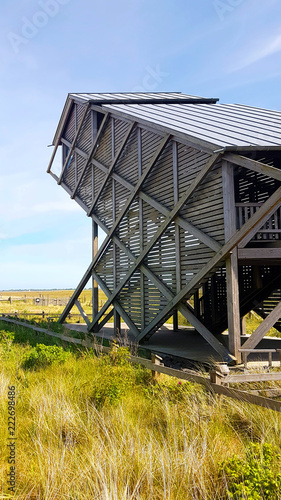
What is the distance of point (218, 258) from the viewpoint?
10.3 m

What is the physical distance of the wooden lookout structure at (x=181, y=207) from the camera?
10.2 metres

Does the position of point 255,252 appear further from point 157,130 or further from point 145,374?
point 157,130

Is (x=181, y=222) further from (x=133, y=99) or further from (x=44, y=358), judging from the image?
(x=133, y=99)

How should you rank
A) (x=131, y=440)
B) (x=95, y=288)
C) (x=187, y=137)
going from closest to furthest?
(x=131, y=440) → (x=187, y=137) → (x=95, y=288)

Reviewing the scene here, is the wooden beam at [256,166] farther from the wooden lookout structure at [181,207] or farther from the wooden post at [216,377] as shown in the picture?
the wooden post at [216,377]

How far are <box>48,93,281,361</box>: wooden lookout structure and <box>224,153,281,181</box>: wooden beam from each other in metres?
0.03

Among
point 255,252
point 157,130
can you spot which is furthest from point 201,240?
point 157,130

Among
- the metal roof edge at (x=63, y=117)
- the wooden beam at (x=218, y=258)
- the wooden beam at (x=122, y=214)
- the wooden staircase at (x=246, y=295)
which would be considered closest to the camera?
the wooden beam at (x=218, y=258)

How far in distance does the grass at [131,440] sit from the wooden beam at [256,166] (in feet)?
17.3

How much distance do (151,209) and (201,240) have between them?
330 cm

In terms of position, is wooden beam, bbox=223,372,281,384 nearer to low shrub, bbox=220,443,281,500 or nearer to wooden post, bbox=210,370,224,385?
wooden post, bbox=210,370,224,385

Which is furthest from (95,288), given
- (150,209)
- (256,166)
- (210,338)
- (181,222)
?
(256,166)

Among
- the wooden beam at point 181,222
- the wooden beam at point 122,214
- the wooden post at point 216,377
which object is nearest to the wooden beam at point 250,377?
the wooden post at point 216,377

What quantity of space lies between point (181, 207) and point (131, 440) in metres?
8.37
